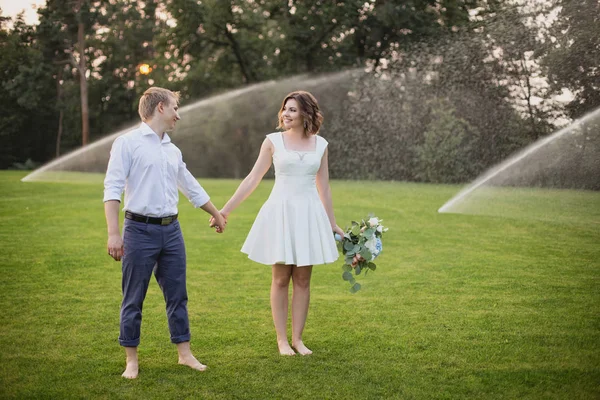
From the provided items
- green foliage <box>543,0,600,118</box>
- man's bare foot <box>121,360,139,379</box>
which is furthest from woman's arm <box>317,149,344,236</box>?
green foliage <box>543,0,600,118</box>

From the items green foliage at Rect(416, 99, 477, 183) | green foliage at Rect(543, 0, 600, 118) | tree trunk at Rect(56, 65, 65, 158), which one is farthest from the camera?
tree trunk at Rect(56, 65, 65, 158)

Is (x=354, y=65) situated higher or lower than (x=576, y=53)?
higher

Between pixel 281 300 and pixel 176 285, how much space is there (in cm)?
88

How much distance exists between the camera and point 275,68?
35.7 m

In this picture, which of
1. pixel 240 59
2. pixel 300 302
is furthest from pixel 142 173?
pixel 240 59

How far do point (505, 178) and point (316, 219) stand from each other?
12.8 meters

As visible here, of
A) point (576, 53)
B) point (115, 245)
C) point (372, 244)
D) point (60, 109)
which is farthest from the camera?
point (60, 109)

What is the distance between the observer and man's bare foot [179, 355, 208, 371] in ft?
14.6

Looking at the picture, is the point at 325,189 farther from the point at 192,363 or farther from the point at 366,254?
the point at 192,363

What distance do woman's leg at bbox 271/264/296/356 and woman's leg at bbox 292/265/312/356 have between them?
6 cm

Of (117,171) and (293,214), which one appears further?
(293,214)

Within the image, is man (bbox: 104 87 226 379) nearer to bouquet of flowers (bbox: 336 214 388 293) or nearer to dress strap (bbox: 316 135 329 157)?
dress strap (bbox: 316 135 329 157)

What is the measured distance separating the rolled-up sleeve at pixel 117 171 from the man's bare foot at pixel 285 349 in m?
1.67

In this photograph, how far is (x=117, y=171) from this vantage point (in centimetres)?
405
